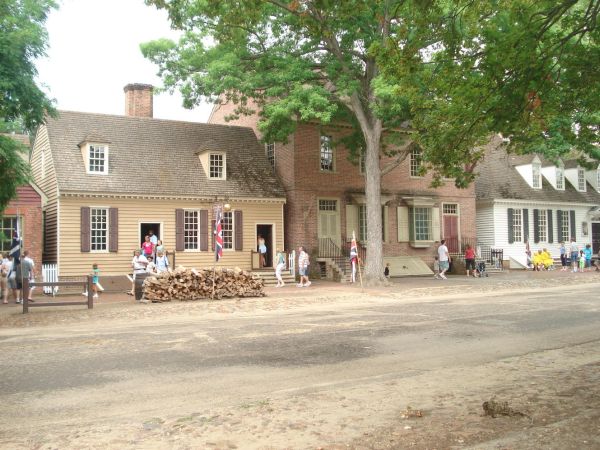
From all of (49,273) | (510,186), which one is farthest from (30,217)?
(510,186)

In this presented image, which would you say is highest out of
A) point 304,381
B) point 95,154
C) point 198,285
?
point 95,154

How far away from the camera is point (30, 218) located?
74.1ft

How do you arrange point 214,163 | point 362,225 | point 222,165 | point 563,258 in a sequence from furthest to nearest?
point 563,258 → point 362,225 → point 222,165 → point 214,163

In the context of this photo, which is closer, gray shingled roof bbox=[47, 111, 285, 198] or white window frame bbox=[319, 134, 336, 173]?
gray shingled roof bbox=[47, 111, 285, 198]

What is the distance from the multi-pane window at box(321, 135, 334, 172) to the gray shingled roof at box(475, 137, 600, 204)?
1111 centimetres

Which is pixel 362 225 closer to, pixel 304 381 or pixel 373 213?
pixel 373 213

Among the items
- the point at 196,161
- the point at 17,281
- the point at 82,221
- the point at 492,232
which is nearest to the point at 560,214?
the point at 492,232

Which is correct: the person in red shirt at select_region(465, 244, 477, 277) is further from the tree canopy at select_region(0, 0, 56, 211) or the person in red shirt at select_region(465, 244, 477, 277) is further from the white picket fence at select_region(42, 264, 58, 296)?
the tree canopy at select_region(0, 0, 56, 211)

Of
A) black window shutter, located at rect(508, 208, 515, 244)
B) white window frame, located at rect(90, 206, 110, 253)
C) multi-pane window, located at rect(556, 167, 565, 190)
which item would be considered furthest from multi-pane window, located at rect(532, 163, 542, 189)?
white window frame, located at rect(90, 206, 110, 253)

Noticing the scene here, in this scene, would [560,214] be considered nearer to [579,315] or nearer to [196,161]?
[196,161]

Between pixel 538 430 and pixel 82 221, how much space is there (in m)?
21.6

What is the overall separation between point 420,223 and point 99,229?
16.9m

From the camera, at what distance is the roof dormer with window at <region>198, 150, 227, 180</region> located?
27266 mm

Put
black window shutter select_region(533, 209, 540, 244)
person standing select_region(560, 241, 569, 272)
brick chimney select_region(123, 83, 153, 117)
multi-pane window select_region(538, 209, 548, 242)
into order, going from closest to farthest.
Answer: brick chimney select_region(123, 83, 153, 117) < person standing select_region(560, 241, 569, 272) < black window shutter select_region(533, 209, 540, 244) < multi-pane window select_region(538, 209, 548, 242)
